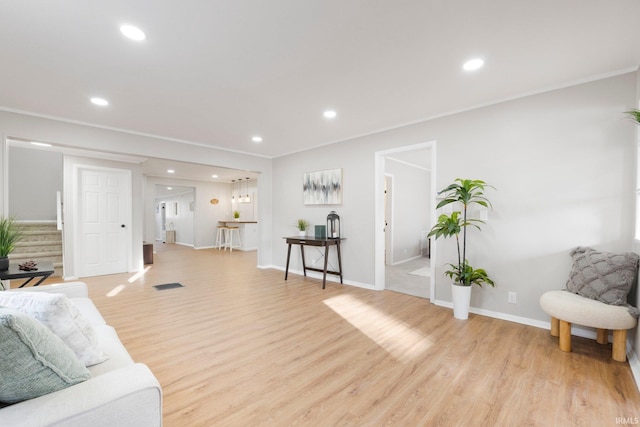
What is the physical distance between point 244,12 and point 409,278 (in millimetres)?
4769

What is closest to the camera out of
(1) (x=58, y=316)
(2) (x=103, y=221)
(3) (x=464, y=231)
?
(1) (x=58, y=316)

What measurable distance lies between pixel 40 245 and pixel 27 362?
6.39 meters

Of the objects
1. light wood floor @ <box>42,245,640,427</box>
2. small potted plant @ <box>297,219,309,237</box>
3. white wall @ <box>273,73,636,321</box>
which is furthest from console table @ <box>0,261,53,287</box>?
white wall @ <box>273,73,636,321</box>

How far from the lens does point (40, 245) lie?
5.53 m

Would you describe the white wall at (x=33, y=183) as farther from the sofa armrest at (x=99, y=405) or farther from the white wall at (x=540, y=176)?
the white wall at (x=540, y=176)

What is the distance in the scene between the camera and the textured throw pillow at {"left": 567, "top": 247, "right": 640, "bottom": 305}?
2.33 metres

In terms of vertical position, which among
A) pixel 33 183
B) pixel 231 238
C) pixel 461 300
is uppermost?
pixel 33 183

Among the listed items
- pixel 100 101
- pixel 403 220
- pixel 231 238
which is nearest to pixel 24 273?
pixel 100 101

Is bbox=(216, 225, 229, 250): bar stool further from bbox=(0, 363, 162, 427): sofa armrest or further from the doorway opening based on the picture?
bbox=(0, 363, 162, 427): sofa armrest

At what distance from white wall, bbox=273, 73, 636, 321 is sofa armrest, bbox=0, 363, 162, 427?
3.48 metres

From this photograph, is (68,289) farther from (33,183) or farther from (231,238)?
(231,238)

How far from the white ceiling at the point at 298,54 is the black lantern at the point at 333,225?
1.93 meters

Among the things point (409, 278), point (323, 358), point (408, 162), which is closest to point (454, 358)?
point (323, 358)

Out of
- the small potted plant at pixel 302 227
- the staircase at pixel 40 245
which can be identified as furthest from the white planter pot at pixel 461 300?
the staircase at pixel 40 245
